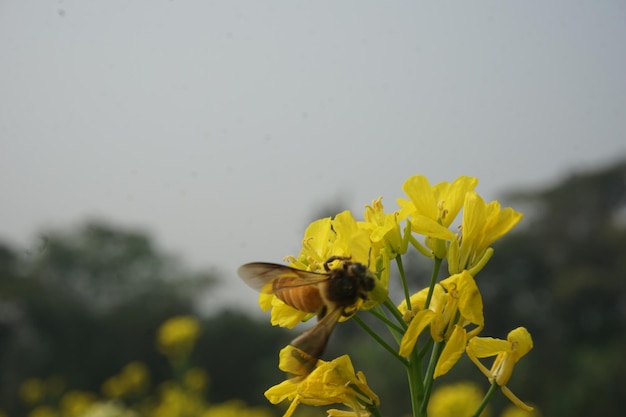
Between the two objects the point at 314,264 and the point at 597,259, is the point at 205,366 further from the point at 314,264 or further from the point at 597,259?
the point at 314,264

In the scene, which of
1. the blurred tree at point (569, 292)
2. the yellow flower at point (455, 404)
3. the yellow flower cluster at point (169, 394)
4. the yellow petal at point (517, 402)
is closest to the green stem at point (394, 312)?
the yellow petal at point (517, 402)

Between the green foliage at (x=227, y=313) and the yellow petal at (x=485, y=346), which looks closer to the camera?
the yellow petal at (x=485, y=346)

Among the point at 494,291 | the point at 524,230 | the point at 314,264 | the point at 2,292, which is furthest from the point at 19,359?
the point at 314,264

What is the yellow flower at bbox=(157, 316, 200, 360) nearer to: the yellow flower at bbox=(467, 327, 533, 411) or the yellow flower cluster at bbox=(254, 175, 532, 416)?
the yellow flower cluster at bbox=(254, 175, 532, 416)

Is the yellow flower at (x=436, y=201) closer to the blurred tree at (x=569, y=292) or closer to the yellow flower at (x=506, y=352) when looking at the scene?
the yellow flower at (x=506, y=352)

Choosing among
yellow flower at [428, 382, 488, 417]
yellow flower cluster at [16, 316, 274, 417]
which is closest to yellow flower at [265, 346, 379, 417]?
yellow flower cluster at [16, 316, 274, 417]

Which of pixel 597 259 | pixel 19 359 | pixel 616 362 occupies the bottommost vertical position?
pixel 616 362
